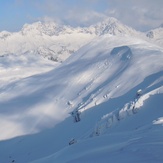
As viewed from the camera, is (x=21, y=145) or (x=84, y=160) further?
(x=21, y=145)

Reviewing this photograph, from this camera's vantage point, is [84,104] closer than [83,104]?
Yes

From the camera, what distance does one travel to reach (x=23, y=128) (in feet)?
149

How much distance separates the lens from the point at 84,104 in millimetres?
44062

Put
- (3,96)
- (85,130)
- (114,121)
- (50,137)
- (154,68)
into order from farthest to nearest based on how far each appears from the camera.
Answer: (3,96)
(154,68)
(50,137)
(85,130)
(114,121)

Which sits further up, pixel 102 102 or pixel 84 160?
pixel 102 102

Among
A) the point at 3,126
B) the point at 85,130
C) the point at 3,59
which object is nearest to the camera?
the point at 85,130

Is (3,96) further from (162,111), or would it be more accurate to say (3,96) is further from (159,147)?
(159,147)

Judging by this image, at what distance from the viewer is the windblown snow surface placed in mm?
31969

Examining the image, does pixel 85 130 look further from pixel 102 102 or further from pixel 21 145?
pixel 21 145

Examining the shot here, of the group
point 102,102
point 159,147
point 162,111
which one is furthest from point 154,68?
point 159,147

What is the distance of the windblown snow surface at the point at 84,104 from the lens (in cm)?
3197

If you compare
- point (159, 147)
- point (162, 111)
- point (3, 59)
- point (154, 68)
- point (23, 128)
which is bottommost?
point (159, 147)

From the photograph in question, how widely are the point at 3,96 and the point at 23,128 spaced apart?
1870 centimetres

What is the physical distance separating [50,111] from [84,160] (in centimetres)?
3541
